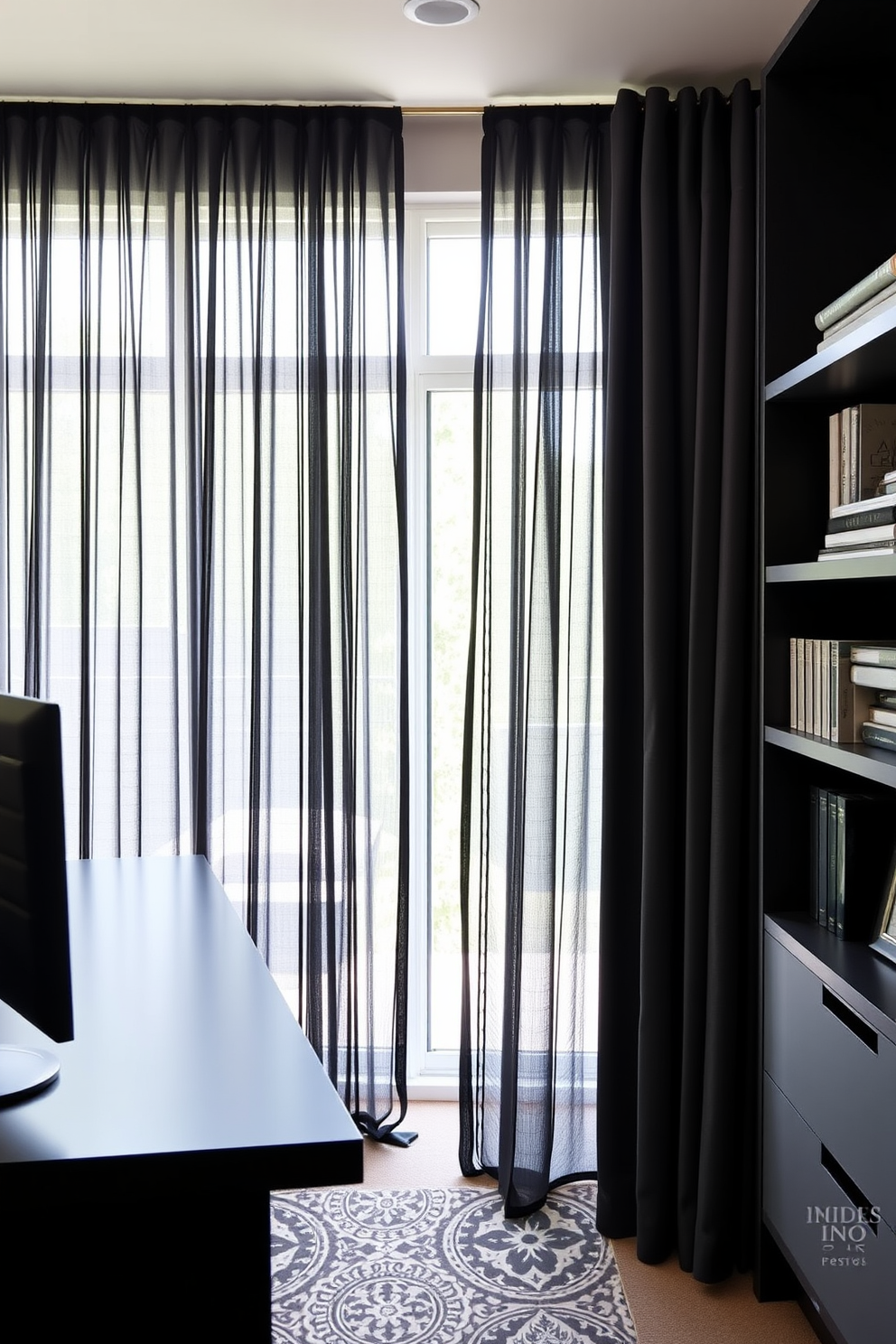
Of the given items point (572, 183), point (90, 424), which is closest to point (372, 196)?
point (572, 183)

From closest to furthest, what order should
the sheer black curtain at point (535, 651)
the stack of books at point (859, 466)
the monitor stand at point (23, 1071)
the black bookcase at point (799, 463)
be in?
1. the monitor stand at point (23, 1071)
2. the stack of books at point (859, 466)
3. the black bookcase at point (799, 463)
4. the sheer black curtain at point (535, 651)

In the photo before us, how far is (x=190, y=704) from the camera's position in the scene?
9.36ft

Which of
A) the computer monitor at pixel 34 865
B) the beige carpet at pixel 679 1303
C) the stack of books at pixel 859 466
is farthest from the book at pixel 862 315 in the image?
the beige carpet at pixel 679 1303

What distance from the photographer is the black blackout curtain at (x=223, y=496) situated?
2770mm

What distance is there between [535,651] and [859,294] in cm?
112

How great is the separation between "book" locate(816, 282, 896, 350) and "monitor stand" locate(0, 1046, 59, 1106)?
5.18ft

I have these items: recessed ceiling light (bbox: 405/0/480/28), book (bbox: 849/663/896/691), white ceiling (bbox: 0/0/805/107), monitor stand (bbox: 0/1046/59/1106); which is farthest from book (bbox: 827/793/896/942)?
recessed ceiling light (bbox: 405/0/480/28)

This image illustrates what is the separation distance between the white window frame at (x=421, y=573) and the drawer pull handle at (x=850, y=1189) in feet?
4.18

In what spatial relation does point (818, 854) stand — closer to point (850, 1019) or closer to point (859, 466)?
point (850, 1019)

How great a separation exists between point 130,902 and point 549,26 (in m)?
1.94

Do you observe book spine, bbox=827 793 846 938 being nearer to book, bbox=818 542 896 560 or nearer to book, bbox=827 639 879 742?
book, bbox=827 639 879 742

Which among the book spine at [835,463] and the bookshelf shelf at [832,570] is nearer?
the bookshelf shelf at [832,570]

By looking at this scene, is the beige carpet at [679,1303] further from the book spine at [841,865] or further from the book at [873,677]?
the book at [873,677]

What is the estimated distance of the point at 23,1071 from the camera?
1288mm
